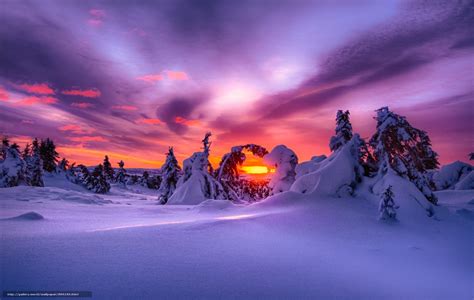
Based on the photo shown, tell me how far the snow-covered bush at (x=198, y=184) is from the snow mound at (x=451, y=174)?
60.8 ft

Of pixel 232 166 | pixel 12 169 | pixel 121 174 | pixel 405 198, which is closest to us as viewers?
pixel 405 198

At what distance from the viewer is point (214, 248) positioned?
134 inches

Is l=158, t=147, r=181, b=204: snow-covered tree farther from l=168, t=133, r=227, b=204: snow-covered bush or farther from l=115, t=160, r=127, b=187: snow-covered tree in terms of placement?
l=115, t=160, r=127, b=187: snow-covered tree

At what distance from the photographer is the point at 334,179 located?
24.3 ft

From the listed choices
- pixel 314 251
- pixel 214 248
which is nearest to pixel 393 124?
pixel 314 251

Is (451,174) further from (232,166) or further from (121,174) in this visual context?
(121,174)

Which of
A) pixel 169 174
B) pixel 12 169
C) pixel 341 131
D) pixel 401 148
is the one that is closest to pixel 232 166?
pixel 169 174

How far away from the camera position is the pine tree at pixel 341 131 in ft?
41.0

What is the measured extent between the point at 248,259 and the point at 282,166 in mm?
14489

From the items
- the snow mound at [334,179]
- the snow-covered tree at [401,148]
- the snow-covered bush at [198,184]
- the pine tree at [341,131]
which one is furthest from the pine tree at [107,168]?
the snow-covered tree at [401,148]

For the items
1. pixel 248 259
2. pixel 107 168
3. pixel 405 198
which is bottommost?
pixel 248 259

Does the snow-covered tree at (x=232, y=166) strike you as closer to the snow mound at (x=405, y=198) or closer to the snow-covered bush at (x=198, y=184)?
the snow-covered bush at (x=198, y=184)

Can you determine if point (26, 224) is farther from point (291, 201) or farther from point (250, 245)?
point (291, 201)

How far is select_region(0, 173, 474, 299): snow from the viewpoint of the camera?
2.45 meters
